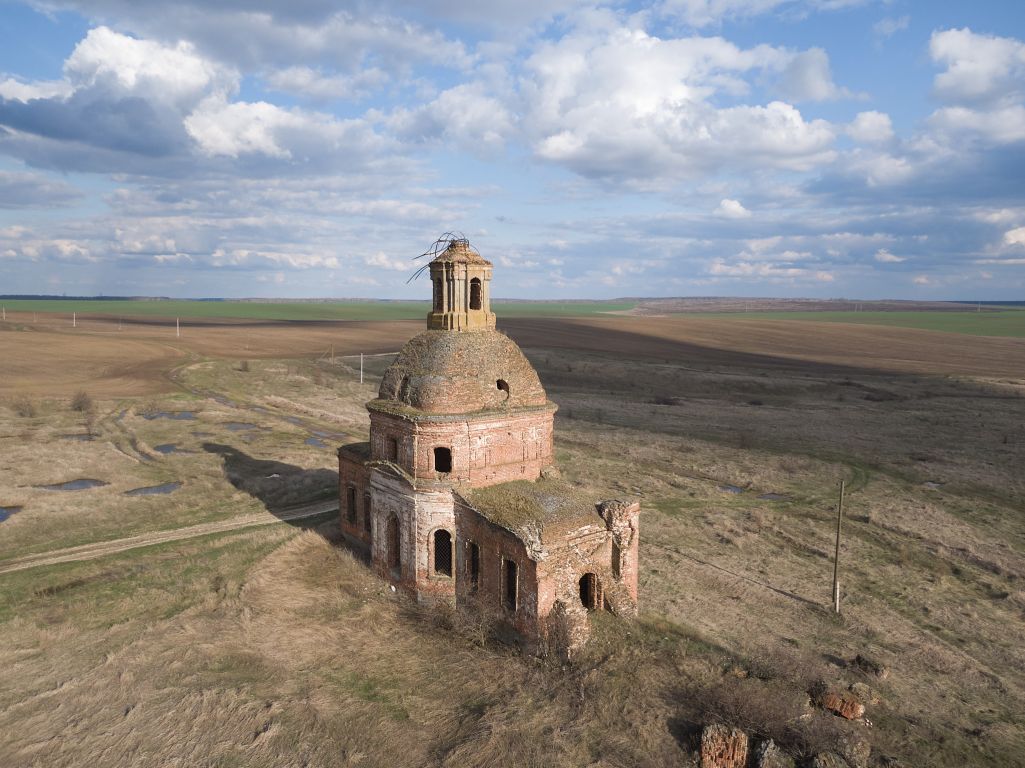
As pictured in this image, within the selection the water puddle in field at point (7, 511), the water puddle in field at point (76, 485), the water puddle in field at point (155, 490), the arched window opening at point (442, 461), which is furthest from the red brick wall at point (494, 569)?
the water puddle in field at point (76, 485)

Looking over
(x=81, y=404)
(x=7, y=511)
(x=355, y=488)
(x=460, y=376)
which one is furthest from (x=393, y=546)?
(x=81, y=404)

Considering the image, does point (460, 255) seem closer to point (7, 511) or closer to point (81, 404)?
point (7, 511)

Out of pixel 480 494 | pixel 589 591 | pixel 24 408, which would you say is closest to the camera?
pixel 589 591

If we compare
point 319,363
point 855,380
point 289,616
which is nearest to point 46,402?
point 319,363

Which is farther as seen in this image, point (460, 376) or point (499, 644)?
point (460, 376)

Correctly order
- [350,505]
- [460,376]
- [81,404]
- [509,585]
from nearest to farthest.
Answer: [509,585]
[460,376]
[350,505]
[81,404]

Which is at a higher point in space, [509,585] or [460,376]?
[460,376]

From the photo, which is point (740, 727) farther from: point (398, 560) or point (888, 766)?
point (398, 560)
